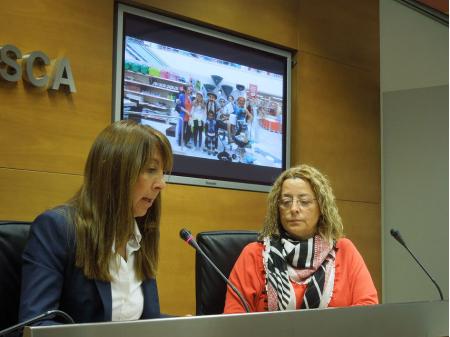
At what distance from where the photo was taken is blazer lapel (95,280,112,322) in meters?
1.67

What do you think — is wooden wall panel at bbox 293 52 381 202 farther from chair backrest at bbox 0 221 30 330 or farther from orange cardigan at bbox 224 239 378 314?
chair backrest at bbox 0 221 30 330

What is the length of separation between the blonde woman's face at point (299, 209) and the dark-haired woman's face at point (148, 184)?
93 centimetres

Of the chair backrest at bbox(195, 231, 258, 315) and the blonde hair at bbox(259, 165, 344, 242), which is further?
the blonde hair at bbox(259, 165, 344, 242)

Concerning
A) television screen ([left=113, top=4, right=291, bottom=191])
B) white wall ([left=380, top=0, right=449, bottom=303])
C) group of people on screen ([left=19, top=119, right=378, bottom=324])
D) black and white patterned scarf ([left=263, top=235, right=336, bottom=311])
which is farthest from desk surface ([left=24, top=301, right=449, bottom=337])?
white wall ([left=380, top=0, right=449, bottom=303])

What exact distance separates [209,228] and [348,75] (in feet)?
5.20

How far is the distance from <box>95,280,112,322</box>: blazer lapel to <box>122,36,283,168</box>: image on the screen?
1.57 m

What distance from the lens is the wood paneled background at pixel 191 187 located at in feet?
8.95

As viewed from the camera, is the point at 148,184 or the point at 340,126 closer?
the point at 148,184

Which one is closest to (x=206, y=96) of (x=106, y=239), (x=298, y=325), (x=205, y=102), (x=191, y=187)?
(x=205, y=102)

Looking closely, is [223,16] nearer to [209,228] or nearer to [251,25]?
[251,25]

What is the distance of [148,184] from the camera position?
176cm

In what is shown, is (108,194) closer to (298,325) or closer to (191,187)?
(298,325)

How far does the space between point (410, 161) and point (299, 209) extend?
2.77 m

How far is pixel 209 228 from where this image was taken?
11.4ft
